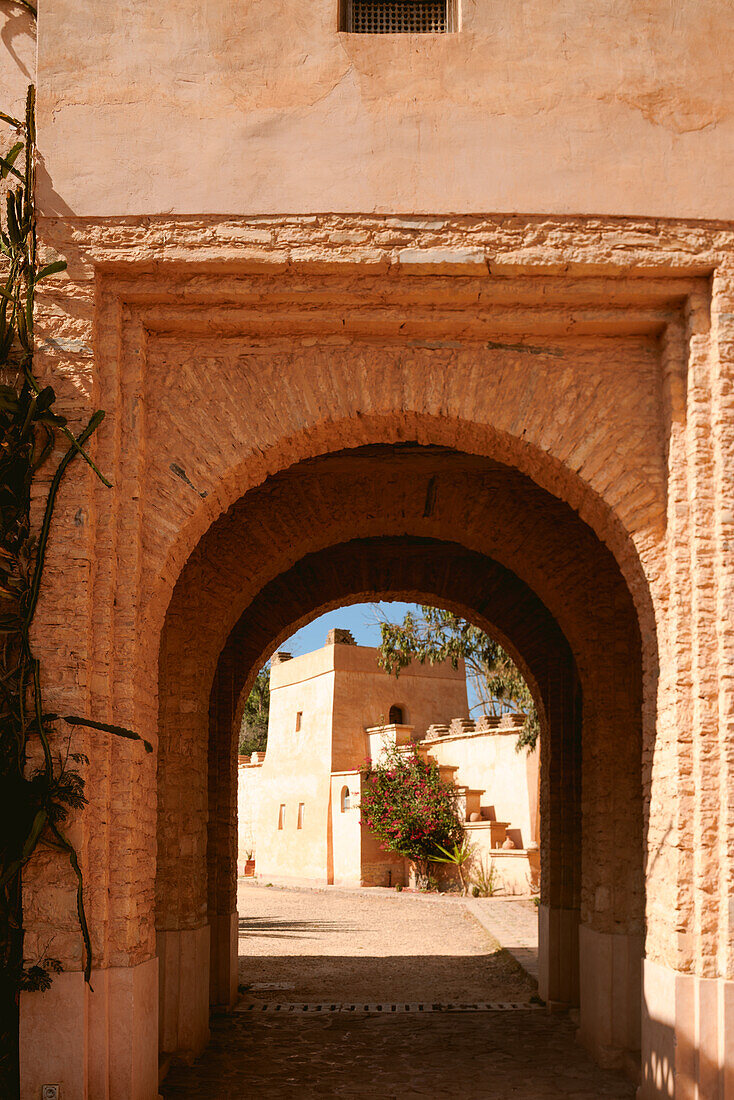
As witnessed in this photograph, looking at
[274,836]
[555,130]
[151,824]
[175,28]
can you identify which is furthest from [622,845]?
[274,836]

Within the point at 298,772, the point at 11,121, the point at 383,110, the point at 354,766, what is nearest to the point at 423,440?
the point at 383,110

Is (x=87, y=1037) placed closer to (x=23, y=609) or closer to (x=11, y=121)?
(x=23, y=609)

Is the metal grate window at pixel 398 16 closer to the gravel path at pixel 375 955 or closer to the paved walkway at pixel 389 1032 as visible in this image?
the paved walkway at pixel 389 1032

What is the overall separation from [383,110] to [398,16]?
62 centimetres

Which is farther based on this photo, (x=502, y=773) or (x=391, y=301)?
(x=502, y=773)

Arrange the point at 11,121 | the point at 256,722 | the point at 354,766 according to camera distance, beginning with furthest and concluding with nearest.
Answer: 1. the point at 256,722
2. the point at 354,766
3. the point at 11,121

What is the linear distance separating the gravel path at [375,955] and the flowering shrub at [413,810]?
176cm

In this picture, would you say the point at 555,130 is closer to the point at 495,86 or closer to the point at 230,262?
the point at 495,86

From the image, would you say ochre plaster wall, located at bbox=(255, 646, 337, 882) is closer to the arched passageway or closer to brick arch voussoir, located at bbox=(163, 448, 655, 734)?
the arched passageway

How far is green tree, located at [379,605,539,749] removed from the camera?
19.9 metres

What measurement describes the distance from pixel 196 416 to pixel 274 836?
22.3 metres

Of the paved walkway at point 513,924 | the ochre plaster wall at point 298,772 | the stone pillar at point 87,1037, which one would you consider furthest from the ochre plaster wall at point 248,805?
Answer: the stone pillar at point 87,1037

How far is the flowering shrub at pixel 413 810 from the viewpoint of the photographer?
1961 centimetres

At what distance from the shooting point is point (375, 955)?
1161cm
